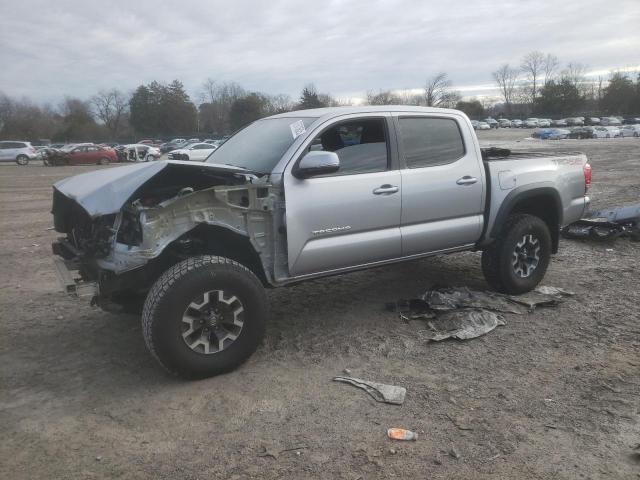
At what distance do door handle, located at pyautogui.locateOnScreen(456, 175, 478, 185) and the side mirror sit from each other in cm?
152

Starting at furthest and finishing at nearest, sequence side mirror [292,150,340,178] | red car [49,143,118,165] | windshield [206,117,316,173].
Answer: red car [49,143,118,165] → windshield [206,117,316,173] → side mirror [292,150,340,178]

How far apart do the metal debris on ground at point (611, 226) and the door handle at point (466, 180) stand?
342 cm

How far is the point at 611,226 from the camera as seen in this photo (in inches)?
311

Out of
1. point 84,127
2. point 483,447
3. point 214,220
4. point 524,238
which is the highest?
point 84,127

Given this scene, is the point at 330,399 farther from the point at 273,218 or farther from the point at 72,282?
the point at 72,282

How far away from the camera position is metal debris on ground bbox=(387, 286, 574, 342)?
15.3ft

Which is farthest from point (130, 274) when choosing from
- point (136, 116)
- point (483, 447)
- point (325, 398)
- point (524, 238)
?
point (136, 116)

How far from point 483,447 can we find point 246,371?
1800mm

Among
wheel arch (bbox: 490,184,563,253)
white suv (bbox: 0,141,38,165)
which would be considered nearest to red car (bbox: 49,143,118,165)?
white suv (bbox: 0,141,38,165)

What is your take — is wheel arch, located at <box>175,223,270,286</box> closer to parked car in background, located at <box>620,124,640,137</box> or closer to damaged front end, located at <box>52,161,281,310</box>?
damaged front end, located at <box>52,161,281,310</box>

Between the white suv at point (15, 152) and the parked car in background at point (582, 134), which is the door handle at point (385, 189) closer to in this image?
the white suv at point (15, 152)

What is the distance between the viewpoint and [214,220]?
3906 mm

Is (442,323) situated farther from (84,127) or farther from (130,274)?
(84,127)

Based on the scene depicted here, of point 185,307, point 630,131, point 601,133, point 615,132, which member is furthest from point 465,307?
point 630,131
